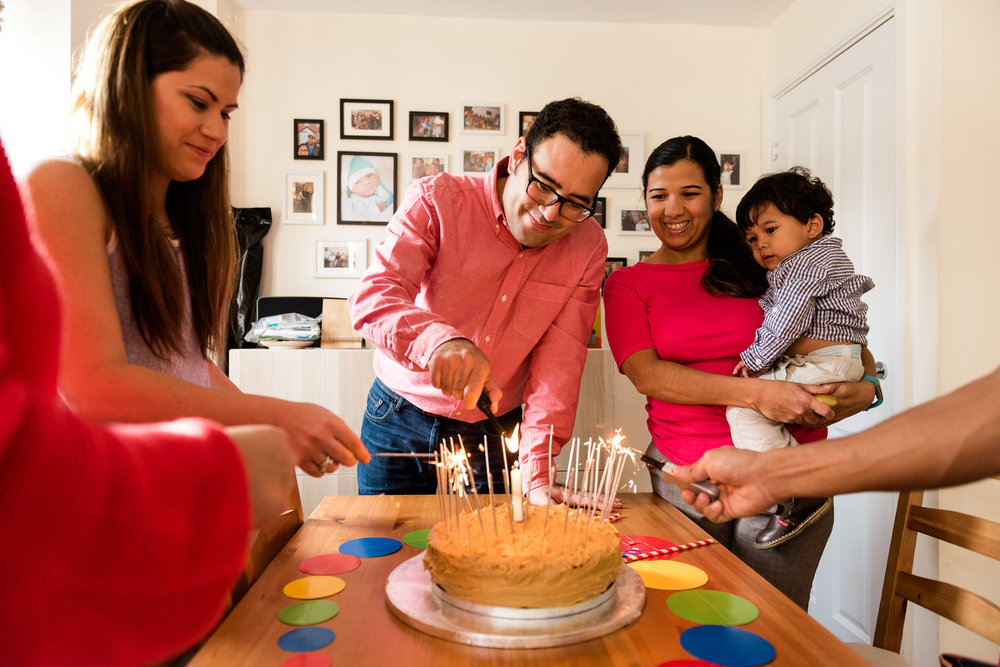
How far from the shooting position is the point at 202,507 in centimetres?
47

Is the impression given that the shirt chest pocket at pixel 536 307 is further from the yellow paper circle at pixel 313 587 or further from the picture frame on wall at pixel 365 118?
the picture frame on wall at pixel 365 118

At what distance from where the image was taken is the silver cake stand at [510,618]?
0.90m

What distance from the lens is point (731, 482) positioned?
3.40 ft

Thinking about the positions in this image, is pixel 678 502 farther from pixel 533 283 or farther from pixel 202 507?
pixel 202 507

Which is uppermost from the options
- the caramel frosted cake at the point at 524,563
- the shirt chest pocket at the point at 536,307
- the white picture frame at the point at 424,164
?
the white picture frame at the point at 424,164

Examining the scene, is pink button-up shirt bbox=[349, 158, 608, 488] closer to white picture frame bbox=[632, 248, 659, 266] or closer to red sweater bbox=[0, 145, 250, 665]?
red sweater bbox=[0, 145, 250, 665]

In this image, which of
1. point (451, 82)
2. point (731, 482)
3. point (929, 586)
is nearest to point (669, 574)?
point (731, 482)

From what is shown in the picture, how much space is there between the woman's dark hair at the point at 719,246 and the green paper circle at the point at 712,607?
0.96m

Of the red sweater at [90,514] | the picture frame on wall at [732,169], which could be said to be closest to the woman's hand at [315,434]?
the red sweater at [90,514]

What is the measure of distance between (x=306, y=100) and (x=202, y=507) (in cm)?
345

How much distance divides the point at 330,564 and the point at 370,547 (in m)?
0.11

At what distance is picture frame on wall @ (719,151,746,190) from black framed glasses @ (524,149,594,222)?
230 cm

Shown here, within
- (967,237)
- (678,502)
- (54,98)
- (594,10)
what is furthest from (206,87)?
(594,10)

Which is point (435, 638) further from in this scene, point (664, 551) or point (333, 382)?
point (333, 382)
